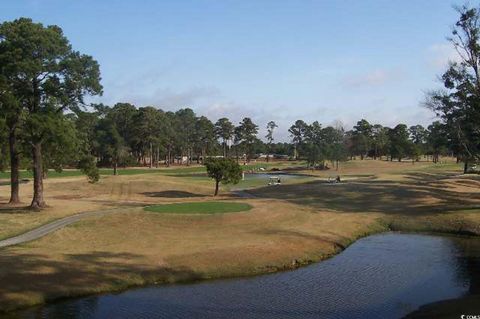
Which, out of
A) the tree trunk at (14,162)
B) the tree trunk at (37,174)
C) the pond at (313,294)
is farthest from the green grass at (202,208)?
the tree trunk at (14,162)

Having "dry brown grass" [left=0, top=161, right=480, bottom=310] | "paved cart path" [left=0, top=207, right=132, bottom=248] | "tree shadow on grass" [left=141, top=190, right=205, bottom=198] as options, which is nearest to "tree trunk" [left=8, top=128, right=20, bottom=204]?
"dry brown grass" [left=0, top=161, right=480, bottom=310]

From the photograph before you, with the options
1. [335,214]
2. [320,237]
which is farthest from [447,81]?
[320,237]

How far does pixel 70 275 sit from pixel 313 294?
12.0m

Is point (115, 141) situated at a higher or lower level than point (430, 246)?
higher

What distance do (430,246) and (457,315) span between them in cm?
1770

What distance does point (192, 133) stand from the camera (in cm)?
18550

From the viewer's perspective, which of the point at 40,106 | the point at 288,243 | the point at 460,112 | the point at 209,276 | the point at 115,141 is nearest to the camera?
the point at 209,276

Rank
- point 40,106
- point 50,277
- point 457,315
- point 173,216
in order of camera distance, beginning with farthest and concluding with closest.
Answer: point 40,106 < point 173,216 < point 50,277 < point 457,315

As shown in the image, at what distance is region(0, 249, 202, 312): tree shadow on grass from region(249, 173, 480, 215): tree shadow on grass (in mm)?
27824

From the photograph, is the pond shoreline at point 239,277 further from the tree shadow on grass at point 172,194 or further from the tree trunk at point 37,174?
the tree shadow on grass at point 172,194

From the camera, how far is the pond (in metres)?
20.7

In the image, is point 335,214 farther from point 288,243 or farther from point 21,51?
point 21,51

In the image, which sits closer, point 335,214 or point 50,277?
point 50,277

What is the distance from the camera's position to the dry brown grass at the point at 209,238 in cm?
2477
